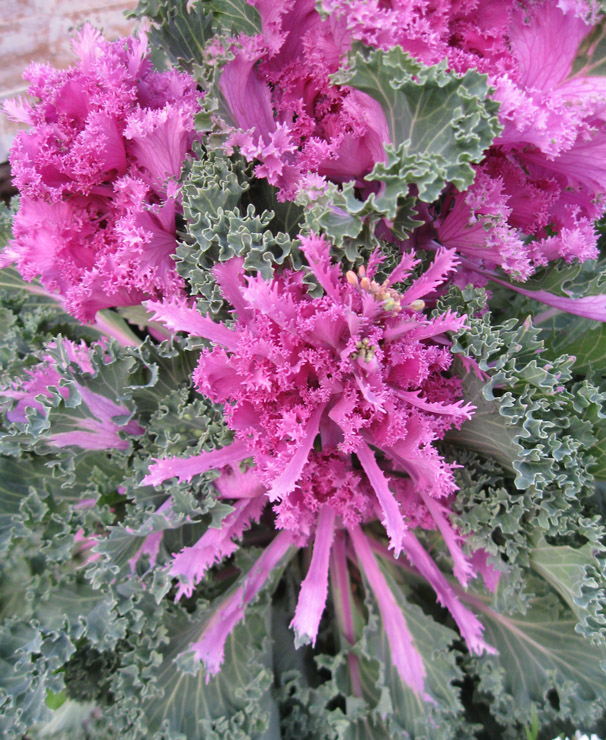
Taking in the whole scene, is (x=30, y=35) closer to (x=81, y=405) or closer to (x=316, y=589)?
(x=81, y=405)

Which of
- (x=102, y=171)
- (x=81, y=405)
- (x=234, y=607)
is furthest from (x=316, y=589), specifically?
(x=102, y=171)

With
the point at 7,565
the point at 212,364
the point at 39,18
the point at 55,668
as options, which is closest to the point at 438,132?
the point at 212,364

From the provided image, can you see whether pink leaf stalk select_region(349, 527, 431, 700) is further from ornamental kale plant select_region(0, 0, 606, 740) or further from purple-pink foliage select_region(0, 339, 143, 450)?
purple-pink foliage select_region(0, 339, 143, 450)

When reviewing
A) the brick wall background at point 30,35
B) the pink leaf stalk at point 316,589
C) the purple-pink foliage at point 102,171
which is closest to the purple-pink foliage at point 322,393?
the pink leaf stalk at point 316,589

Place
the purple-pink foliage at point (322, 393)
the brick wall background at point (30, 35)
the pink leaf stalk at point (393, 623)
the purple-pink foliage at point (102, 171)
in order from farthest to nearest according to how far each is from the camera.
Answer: the brick wall background at point (30, 35)
the pink leaf stalk at point (393, 623)
the purple-pink foliage at point (102, 171)
the purple-pink foliage at point (322, 393)

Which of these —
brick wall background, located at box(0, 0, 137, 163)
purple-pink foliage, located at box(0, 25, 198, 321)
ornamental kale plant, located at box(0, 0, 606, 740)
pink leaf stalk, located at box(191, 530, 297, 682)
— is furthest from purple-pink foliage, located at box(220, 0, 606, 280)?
brick wall background, located at box(0, 0, 137, 163)

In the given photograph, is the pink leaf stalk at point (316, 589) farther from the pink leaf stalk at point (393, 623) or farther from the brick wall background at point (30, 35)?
the brick wall background at point (30, 35)

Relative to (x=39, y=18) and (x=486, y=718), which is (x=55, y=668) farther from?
Answer: (x=39, y=18)
